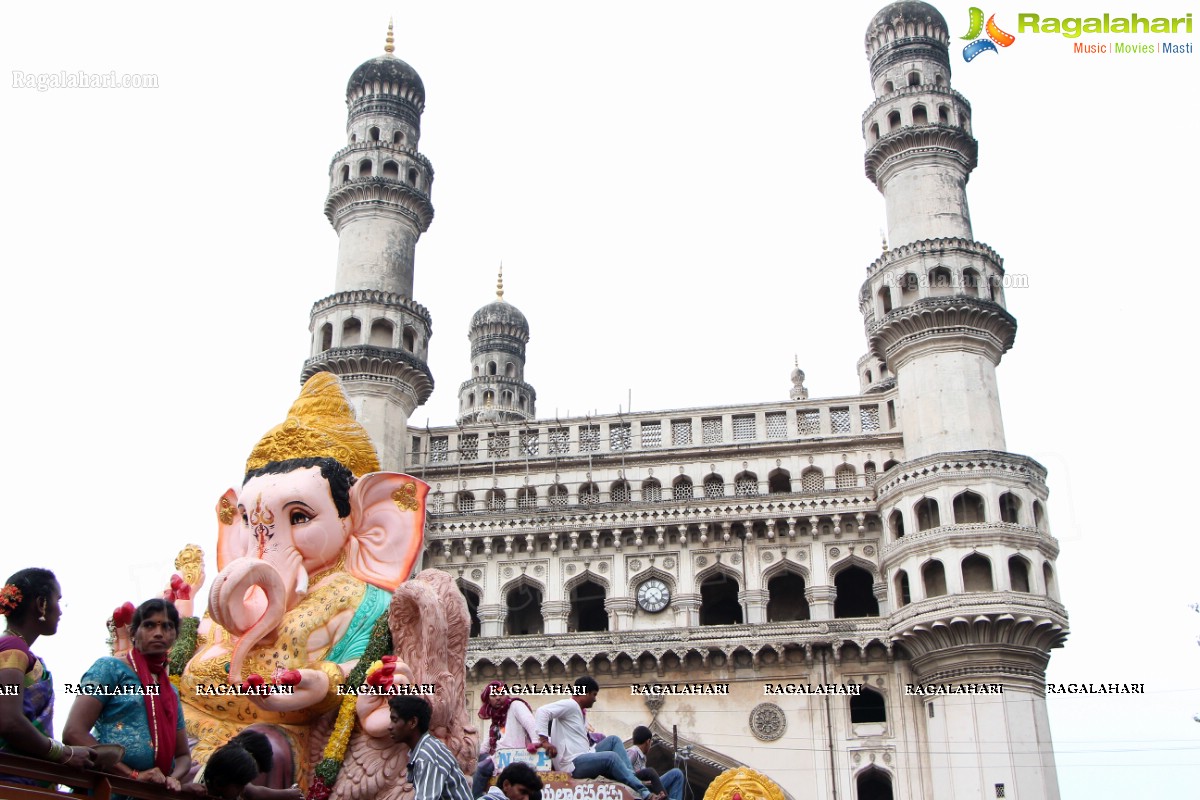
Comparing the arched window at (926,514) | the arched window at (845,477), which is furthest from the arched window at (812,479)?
the arched window at (926,514)

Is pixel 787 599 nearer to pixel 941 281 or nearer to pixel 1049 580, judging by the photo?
pixel 1049 580

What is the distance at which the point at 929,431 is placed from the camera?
32469 millimetres

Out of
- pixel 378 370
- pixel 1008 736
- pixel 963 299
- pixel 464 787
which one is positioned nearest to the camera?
pixel 464 787

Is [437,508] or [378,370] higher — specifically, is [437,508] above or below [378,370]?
below

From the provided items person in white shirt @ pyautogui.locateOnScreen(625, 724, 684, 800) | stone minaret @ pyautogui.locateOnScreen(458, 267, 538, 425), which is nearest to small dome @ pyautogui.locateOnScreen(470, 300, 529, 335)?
stone minaret @ pyautogui.locateOnScreen(458, 267, 538, 425)

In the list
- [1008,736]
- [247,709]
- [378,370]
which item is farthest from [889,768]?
[247,709]

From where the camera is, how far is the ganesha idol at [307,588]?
31.1ft

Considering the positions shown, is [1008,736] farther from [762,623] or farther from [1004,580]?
[762,623]

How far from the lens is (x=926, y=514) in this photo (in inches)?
1248

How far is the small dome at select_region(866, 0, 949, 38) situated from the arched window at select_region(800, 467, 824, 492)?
14.7 meters

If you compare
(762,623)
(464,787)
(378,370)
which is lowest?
(464,787)

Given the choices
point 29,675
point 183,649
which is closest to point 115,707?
point 29,675

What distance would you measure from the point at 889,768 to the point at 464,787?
84.6 feet

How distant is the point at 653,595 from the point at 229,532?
23854 mm
